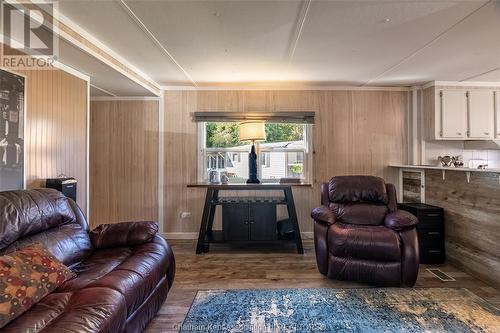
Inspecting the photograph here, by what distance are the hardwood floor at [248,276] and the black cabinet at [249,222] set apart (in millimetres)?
215

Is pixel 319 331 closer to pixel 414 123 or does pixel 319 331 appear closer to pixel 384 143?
pixel 384 143

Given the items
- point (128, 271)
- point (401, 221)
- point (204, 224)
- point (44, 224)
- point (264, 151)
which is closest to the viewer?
point (128, 271)

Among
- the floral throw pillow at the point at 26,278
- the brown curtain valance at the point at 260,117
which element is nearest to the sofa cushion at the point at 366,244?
the brown curtain valance at the point at 260,117

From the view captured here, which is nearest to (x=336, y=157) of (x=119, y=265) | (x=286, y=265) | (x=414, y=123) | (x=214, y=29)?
(x=414, y=123)

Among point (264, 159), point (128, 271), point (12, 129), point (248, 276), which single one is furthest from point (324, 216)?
point (12, 129)

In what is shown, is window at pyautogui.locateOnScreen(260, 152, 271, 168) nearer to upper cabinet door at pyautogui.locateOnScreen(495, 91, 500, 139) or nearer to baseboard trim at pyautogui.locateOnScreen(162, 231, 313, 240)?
baseboard trim at pyautogui.locateOnScreen(162, 231, 313, 240)

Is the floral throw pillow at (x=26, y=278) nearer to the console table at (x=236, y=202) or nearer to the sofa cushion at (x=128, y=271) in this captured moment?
the sofa cushion at (x=128, y=271)

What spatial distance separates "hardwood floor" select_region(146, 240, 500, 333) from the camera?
2207mm

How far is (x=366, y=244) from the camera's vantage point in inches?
94.6

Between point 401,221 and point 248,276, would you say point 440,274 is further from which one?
point 248,276

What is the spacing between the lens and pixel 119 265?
1800mm

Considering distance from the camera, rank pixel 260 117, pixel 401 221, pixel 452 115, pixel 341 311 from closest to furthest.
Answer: pixel 341 311, pixel 401 221, pixel 452 115, pixel 260 117

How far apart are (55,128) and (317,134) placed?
3359mm

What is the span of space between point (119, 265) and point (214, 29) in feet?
6.65
